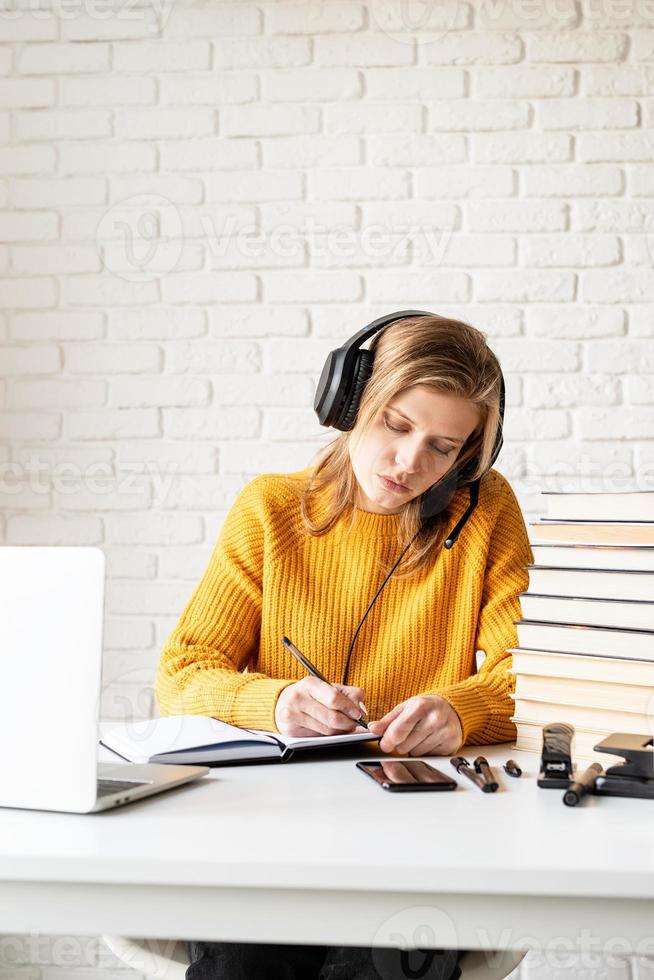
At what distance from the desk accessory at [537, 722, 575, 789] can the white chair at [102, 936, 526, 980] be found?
0.26 metres

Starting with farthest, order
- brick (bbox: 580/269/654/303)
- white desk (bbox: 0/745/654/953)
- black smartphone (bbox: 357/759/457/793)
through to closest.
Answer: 1. brick (bbox: 580/269/654/303)
2. black smartphone (bbox: 357/759/457/793)
3. white desk (bbox: 0/745/654/953)

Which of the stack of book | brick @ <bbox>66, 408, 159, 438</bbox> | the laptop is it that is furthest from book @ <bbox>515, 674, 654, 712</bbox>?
brick @ <bbox>66, 408, 159, 438</bbox>

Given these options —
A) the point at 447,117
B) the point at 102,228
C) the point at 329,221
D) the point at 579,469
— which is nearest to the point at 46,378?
the point at 102,228

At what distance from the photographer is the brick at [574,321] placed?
205 centimetres

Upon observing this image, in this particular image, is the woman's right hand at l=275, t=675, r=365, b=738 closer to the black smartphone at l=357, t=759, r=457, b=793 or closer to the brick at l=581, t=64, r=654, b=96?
the black smartphone at l=357, t=759, r=457, b=793

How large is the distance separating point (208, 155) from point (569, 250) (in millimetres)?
823

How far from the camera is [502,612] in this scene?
1.40 m

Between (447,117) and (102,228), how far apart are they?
31.5 inches

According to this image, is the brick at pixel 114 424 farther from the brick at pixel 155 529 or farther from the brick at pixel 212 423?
the brick at pixel 155 529

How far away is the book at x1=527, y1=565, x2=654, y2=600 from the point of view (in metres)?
0.97

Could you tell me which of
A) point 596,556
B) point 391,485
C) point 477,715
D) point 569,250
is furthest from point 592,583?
point 569,250

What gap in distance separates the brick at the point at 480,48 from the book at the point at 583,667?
152 cm

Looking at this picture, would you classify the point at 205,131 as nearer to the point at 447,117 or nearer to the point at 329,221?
the point at 329,221

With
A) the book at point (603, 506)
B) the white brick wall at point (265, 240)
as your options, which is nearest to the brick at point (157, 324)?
the white brick wall at point (265, 240)
